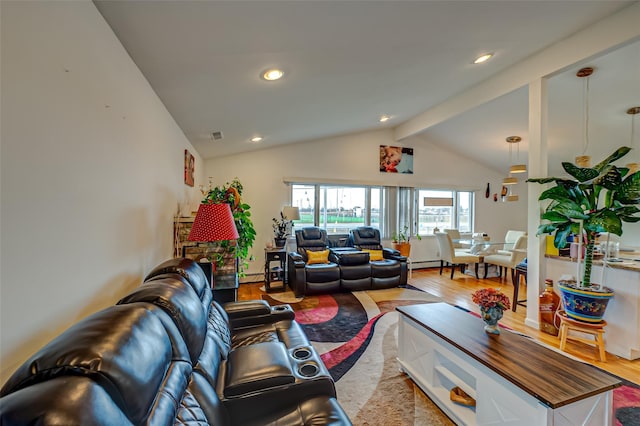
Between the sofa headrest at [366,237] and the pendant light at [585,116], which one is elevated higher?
the pendant light at [585,116]

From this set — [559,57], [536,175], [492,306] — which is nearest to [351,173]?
[536,175]

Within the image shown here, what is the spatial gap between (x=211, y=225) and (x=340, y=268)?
2719 millimetres

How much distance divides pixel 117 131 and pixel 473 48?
313 cm

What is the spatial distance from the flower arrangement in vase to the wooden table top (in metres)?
0.06

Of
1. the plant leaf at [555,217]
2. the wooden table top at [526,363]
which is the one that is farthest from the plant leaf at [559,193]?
the wooden table top at [526,363]

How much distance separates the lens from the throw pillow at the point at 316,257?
4.55 m

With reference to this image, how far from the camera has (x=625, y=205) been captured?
2451 millimetres

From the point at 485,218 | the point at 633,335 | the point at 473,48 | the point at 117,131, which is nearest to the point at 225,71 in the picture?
the point at 117,131

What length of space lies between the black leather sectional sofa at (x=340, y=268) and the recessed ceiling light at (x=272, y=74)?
8.97 ft

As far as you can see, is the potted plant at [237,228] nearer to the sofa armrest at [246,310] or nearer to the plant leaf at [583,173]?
the sofa armrest at [246,310]

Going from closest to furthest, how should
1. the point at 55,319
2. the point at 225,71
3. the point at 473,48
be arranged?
1. the point at 55,319
2. the point at 225,71
3. the point at 473,48

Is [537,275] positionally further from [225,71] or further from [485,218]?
[485,218]

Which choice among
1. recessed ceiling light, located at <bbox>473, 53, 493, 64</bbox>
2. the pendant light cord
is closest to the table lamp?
recessed ceiling light, located at <bbox>473, 53, 493, 64</bbox>

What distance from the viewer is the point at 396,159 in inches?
238
